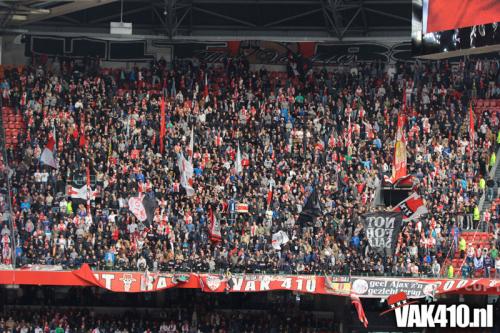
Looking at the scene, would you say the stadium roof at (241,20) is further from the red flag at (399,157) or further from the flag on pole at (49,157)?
the flag on pole at (49,157)

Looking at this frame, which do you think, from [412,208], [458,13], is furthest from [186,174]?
[458,13]

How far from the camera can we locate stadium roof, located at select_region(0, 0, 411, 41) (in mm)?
54875

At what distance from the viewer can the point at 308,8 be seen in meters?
55.3

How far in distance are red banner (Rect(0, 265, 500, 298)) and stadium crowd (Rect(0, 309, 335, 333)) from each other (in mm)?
2110

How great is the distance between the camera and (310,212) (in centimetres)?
4728

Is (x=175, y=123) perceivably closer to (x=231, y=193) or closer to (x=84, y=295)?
(x=231, y=193)

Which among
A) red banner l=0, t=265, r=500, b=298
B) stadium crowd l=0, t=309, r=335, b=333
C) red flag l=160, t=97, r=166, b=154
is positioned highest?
red flag l=160, t=97, r=166, b=154

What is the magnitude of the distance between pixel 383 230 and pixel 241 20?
1411cm

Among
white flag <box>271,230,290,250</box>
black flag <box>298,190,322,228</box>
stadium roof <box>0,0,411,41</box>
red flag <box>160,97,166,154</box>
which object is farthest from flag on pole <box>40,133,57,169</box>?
black flag <box>298,190,322,228</box>

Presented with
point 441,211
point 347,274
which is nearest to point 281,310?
point 347,274

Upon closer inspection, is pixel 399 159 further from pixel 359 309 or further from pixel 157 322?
pixel 157 322

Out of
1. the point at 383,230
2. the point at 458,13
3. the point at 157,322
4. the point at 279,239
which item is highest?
the point at 458,13

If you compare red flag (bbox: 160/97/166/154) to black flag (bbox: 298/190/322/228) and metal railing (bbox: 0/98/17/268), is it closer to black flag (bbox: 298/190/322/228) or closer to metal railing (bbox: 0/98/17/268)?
metal railing (bbox: 0/98/17/268)

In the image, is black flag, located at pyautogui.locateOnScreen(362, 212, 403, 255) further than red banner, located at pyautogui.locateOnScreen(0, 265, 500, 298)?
Yes
